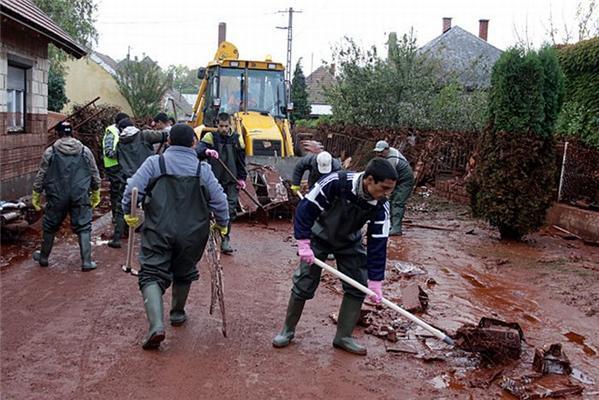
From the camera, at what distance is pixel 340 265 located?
211 inches

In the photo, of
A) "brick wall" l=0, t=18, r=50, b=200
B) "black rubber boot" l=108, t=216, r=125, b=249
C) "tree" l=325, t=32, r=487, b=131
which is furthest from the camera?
"tree" l=325, t=32, r=487, b=131

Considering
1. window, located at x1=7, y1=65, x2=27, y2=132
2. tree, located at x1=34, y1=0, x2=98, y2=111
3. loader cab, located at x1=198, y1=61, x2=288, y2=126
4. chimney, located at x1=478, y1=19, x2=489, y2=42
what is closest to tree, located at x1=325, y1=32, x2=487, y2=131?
loader cab, located at x1=198, y1=61, x2=288, y2=126

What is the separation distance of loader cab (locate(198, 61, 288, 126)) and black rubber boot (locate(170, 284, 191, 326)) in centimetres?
846

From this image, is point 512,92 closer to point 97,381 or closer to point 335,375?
point 335,375

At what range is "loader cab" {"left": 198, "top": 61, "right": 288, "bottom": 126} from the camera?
45.8ft

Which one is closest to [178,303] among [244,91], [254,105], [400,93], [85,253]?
[85,253]

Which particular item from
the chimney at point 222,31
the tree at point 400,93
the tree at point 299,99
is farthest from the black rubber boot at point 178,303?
the chimney at point 222,31

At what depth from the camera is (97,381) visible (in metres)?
4.40

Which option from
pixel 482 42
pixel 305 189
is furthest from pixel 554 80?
pixel 482 42

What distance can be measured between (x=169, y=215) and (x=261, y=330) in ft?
4.94

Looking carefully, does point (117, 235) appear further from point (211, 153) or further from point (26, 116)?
point (26, 116)

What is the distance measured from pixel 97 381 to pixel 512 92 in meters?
8.34

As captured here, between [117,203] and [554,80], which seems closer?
[117,203]

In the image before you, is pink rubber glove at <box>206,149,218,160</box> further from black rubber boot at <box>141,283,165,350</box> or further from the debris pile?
the debris pile
